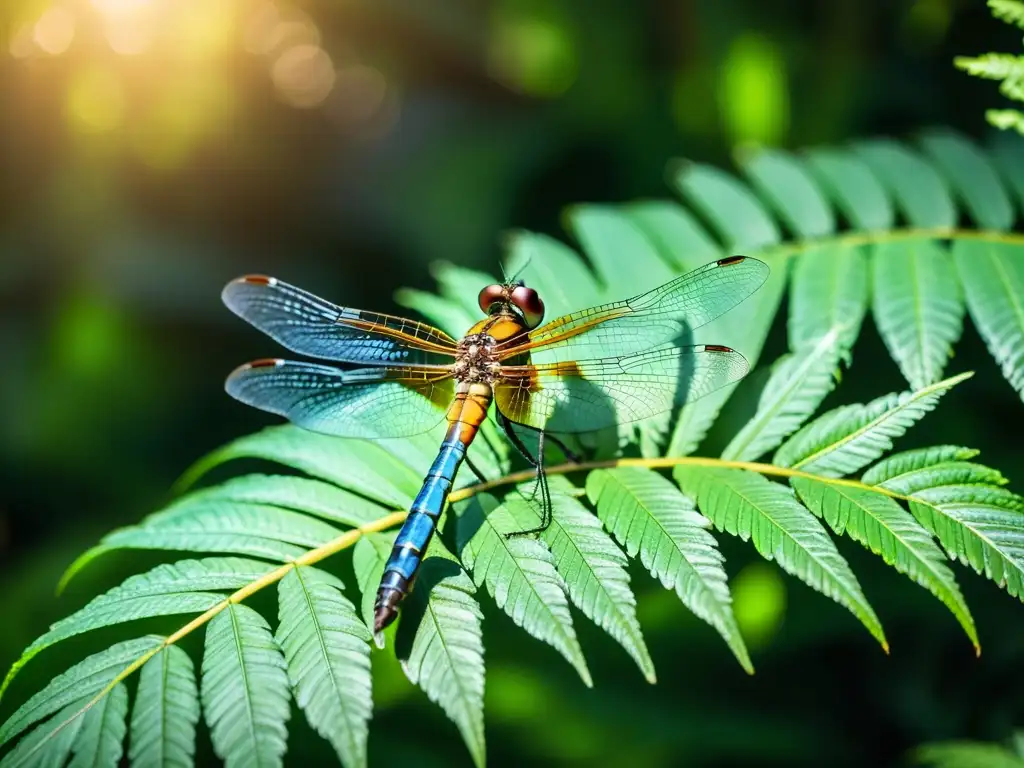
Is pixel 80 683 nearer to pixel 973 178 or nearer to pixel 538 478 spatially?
pixel 538 478

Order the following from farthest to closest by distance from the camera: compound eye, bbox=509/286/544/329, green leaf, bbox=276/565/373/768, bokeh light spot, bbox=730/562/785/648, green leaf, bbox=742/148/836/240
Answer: bokeh light spot, bbox=730/562/785/648
green leaf, bbox=742/148/836/240
compound eye, bbox=509/286/544/329
green leaf, bbox=276/565/373/768

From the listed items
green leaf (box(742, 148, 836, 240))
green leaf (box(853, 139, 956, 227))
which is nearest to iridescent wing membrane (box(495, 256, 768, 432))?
green leaf (box(742, 148, 836, 240))

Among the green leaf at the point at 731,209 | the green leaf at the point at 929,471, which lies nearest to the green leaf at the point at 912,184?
the green leaf at the point at 731,209

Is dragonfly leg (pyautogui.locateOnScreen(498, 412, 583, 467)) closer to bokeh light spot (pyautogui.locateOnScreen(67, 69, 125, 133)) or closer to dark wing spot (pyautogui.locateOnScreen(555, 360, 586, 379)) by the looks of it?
dark wing spot (pyautogui.locateOnScreen(555, 360, 586, 379))

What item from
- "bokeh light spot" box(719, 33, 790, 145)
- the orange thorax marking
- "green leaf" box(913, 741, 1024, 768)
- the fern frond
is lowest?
"green leaf" box(913, 741, 1024, 768)

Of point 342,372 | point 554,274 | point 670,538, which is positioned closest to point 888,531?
point 670,538

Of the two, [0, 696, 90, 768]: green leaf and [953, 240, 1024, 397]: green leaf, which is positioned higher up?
[953, 240, 1024, 397]: green leaf

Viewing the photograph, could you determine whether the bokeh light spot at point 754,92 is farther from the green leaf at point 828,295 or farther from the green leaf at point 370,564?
the green leaf at point 370,564
